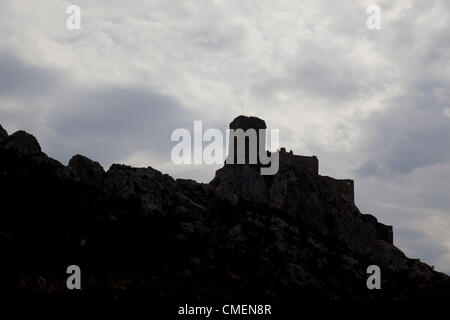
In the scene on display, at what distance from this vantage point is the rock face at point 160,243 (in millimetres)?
46094

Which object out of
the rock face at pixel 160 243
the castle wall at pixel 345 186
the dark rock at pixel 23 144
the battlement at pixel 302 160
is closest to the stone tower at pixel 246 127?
the battlement at pixel 302 160

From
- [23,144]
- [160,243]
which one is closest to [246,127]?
[23,144]

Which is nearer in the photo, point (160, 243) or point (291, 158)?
point (160, 243)

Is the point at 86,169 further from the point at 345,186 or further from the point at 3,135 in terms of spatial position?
the point at 345,186

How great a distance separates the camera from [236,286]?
51.2 m

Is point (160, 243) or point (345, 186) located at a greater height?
point (345, 186)

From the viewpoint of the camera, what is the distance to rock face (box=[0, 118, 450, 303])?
4609 cm

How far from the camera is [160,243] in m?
55.3

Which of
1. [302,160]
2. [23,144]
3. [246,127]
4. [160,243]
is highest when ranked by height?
[246,127]

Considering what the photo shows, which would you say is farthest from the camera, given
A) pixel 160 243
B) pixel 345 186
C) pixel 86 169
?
pixel 345 186

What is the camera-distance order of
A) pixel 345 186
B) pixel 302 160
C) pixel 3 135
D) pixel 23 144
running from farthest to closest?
pixel 345 186 → pixel 302 160 → pixel 3 135 → pixel 23 144

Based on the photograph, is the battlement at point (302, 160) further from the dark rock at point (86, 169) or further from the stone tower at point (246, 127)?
the dark rock at point (86, 169)
